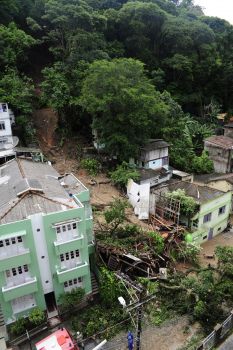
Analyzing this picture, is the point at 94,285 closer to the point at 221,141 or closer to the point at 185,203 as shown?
the point at 185,203

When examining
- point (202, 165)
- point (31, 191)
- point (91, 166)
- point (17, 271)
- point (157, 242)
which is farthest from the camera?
point (202, 165)

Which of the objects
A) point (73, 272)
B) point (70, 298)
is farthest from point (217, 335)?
point (70, 298)

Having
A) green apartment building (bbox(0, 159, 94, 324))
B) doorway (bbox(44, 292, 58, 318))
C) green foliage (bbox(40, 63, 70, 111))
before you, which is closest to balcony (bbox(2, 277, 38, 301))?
green apartment building (bbox(0, 159, 94, 324))

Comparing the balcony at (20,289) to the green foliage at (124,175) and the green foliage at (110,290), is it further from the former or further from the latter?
the green foliage at (124,175)

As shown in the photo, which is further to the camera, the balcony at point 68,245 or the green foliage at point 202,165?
the green foliage at point 202,165

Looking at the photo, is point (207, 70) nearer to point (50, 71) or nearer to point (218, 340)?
point (50, 71)

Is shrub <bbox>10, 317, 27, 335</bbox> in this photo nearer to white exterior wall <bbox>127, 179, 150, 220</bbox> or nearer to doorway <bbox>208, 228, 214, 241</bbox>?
white exterior wall <bbox>127, 179, 150, 220</bbox>

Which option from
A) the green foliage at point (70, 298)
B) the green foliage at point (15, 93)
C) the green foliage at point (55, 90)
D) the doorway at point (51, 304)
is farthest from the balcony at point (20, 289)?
the green foliage at point (55, 90)
